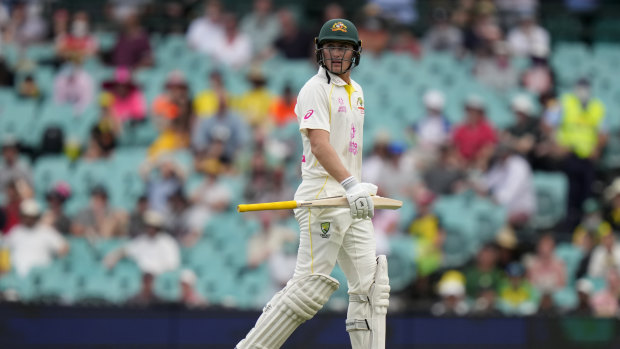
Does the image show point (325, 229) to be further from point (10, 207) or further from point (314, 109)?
point (10, 207)

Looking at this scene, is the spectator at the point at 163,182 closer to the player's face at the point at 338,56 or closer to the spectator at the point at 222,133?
the spectator at the point at 222,133

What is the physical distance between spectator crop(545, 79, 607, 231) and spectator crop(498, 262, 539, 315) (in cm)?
188

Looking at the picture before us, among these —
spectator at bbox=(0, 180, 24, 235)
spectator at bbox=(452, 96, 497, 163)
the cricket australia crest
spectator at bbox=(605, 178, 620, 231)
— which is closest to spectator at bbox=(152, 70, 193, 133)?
spectator at bbox=(0, 180, 24, 235)

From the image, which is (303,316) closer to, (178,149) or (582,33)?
(178,149)

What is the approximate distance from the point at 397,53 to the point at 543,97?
2.11 metres

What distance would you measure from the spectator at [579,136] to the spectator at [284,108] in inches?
126

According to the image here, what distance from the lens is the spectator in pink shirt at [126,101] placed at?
14695 mm

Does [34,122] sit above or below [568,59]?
below

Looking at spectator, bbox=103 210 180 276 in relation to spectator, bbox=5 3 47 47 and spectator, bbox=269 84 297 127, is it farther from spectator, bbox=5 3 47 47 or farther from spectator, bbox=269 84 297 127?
spectator, bbox=5 3 47 47

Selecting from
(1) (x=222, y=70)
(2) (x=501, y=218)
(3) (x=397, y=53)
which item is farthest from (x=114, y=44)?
(2) (x=501, y=218)


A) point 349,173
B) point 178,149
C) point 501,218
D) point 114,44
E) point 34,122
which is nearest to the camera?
point 349,173

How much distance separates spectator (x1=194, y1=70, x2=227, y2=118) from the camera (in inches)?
568

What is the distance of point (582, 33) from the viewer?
53.2 ft

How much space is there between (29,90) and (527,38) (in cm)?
690
